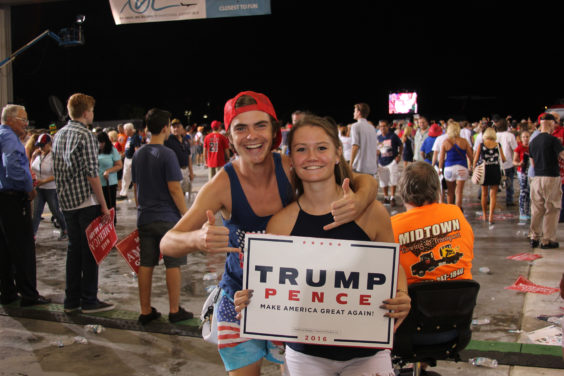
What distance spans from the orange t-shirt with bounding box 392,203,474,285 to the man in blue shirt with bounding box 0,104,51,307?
158 inches

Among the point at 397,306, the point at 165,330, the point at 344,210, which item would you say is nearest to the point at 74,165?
the point at 165,330

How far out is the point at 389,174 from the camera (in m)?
11.2

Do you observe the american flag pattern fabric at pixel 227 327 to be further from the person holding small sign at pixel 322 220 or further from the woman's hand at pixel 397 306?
the woman's hand at pixel 397 306

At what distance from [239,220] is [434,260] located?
126 cm

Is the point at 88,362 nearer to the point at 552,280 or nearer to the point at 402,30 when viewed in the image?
the point at 552,280

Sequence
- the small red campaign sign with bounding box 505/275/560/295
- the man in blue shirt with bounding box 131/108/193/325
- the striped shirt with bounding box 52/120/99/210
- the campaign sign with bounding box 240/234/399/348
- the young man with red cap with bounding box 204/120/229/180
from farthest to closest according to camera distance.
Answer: the young man with red cap with bounding box 204/120/229/180
the small red campaign sign with bounding box 505/275/560/295
the striped shirt with bounding box 52/120/99/210
the man in blue shirt with bounding box 131/108/193/325
the campaign sign with bounding box 240/234/399/348

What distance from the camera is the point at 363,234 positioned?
215 centimetres

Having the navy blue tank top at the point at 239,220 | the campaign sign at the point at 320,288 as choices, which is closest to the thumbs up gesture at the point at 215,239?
the campaign sign at the point at 320,288

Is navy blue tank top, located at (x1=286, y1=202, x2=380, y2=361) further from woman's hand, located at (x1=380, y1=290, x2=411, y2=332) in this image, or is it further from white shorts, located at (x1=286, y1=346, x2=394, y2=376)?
woman's hand, located at (x1=380, y1=290, x2=411, y2=332)

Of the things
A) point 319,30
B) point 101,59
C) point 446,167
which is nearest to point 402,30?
point 319,30

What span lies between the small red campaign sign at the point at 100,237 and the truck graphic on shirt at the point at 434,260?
121 inches

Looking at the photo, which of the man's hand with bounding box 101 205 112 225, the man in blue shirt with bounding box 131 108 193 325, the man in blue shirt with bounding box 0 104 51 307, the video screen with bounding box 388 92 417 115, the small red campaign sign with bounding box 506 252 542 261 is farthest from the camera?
the video screen with bounding box 388 92 417 115

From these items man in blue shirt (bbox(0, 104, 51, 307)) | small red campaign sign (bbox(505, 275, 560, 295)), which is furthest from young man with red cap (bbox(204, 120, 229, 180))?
small red campaign sign (bbox(505, 275, 560, 295))

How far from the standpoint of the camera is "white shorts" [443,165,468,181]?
29.8 feet
